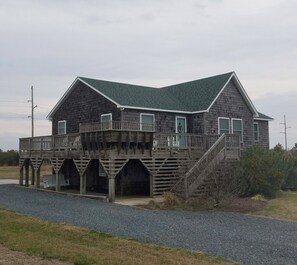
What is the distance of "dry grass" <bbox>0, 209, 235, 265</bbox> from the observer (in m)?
7.48

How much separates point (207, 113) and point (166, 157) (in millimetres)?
5797

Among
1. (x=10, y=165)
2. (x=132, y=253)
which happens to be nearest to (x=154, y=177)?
(x=132, y=253)

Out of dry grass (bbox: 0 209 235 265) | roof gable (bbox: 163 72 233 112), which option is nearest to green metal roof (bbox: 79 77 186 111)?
roof gable (bbox: 163 72 233 112)

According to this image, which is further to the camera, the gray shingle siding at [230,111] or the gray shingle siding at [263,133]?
the gray shingle siding at [263,133]

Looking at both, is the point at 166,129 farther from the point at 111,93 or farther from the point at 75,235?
the point at 75,235

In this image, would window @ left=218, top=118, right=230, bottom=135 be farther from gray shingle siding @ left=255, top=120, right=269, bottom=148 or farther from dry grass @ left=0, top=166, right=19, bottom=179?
dry grass @ left=0, top=166, right=19, bottom=179

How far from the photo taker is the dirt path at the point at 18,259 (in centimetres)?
712

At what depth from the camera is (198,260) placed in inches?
300

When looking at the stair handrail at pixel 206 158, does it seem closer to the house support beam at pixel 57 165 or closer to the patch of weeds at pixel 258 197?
the patch of weeds at pixel 258 197

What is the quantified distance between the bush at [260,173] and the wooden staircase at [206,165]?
1111 mm

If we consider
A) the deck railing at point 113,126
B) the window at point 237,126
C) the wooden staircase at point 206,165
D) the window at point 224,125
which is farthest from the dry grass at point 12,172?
the wooden staircase at point 206,165

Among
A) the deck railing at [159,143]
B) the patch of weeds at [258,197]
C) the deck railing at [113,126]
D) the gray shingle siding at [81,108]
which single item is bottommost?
the patch of weeds at [258,197]

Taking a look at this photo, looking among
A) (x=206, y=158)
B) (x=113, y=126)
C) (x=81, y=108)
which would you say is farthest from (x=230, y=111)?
(x=113, y=126)

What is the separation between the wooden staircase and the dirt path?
10.7 meters
